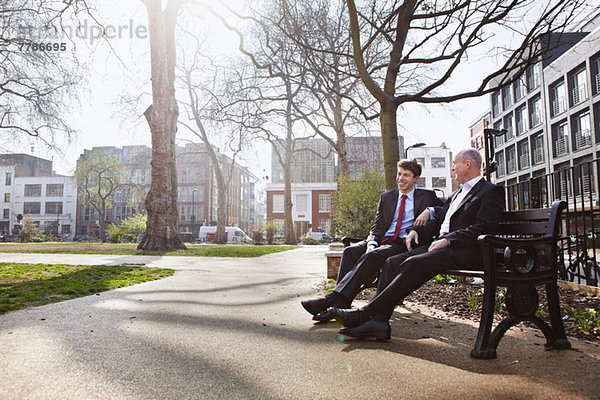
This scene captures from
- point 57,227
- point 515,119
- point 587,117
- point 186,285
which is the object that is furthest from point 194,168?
point 186,285

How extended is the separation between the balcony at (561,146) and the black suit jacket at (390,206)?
30.1 m

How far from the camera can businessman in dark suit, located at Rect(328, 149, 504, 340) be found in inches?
116

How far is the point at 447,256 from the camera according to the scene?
3.03 m

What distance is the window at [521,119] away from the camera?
35.2m

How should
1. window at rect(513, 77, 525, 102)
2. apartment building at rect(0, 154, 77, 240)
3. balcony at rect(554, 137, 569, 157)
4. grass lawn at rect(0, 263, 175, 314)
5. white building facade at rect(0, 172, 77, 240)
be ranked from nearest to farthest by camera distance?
grass lawn at rect(0, 263, 175, 314) < balcony at rect(554, 137, 569, 157) < window at rect(513, 77, 525, 102) < white building facade at rect(0, 172, 77, 240) < apartment building at rect(0, 154, 77, 240)

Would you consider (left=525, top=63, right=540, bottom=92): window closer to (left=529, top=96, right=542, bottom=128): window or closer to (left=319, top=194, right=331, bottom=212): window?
(left=529, top=96, right=542, bottom=128): window

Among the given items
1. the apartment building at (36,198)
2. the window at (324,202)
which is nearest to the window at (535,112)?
the window at (324,202)

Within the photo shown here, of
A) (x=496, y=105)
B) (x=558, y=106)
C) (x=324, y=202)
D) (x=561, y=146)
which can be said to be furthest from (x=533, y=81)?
(x=324, y=202)

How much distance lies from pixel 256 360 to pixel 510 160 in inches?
1623

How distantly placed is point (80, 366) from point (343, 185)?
437 inches

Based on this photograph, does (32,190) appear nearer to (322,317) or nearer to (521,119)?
(521,119)

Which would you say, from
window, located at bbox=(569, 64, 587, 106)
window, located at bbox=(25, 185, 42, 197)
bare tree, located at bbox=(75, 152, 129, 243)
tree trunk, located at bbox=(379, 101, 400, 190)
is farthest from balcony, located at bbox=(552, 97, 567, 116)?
window, located at bbox=(25, 185, 42, 197)

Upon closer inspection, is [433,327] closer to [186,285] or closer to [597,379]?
[597,379]

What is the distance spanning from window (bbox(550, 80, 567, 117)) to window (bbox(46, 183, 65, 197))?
68.5 meters
